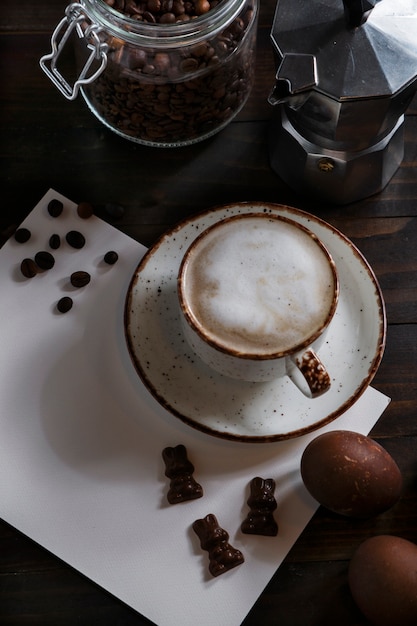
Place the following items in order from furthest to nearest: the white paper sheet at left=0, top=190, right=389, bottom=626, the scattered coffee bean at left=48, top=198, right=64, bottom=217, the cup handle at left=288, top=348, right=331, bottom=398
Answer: the scattered coffee bean at left=48, top=198, right=64, bottom=217
the white paper sheet at left=0, top=190, right=389, bottom=626
the cup handle at left=288, top=348, right=331, bottom=398

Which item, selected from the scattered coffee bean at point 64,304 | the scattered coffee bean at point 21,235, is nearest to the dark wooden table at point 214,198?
the scattered coffee bean at point 21,235

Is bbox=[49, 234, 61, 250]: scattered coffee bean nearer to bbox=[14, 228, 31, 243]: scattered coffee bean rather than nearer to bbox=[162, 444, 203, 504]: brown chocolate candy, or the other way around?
bbox=[14, 228, 31, 243]: scattered coffee bean

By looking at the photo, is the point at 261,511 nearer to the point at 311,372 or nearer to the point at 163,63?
the point at 311,372

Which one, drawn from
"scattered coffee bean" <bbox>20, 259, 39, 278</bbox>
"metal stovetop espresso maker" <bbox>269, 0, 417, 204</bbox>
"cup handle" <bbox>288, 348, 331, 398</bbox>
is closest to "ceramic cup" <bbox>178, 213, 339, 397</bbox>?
"cup handle" <bbox>288, 348, 331, 398</bbox>

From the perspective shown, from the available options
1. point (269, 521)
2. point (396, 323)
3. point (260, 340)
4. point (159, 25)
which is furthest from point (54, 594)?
point (159, 25)

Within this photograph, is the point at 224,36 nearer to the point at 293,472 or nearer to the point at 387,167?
the point at 387,167

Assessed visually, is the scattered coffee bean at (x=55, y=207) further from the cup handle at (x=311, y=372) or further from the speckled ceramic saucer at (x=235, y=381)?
the cup handle at (x=311, y=372)

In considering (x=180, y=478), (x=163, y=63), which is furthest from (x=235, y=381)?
(x=163, y=63)
